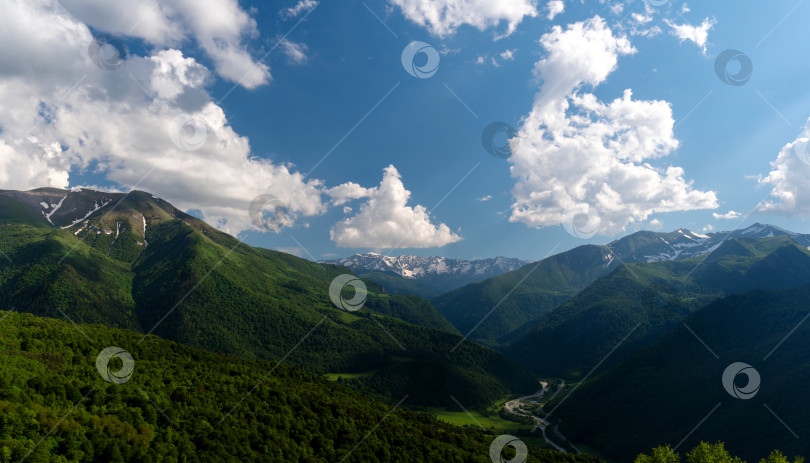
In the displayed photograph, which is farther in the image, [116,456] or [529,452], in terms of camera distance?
[529,452]

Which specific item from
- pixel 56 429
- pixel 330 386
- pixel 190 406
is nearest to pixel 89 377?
pixel 190 406

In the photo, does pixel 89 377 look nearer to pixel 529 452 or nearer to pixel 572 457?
pixel 529 452

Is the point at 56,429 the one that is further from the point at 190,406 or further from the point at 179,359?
the point at 179,359

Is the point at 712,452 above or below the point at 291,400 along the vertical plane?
above

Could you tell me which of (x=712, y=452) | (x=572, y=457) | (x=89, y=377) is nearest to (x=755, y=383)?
(x=572, y=457)

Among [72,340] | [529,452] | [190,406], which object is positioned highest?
[529,452]

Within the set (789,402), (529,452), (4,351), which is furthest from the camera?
(789,402)

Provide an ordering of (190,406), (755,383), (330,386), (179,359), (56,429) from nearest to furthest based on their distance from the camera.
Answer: (56,429) → (190,406) → (179,359) → (330,386) → (755,383)
